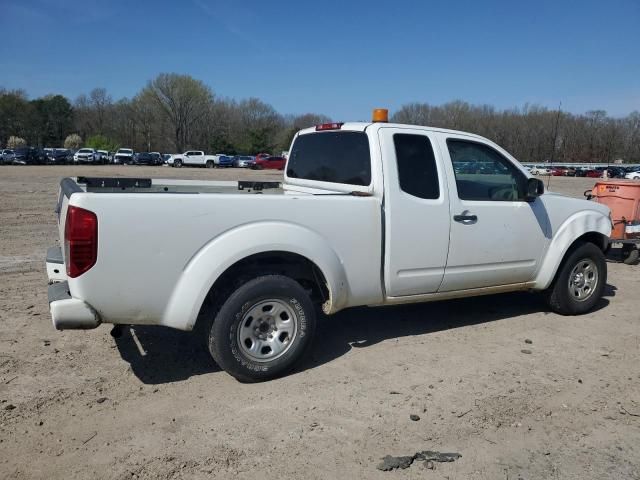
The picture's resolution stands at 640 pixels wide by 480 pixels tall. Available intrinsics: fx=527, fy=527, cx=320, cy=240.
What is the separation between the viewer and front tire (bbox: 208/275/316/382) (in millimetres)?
3777

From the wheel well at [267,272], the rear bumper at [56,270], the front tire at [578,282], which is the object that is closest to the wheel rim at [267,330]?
the wheel well at [267,272]

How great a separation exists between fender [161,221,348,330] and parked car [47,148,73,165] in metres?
60.4

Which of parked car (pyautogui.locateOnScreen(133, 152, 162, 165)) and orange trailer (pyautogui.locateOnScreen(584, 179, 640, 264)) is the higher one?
parked car (pyautogui.locateOnScreen(133, 152, 162, 165))

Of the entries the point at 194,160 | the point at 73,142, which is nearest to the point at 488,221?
the point at 194,160

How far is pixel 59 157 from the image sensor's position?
189 feet

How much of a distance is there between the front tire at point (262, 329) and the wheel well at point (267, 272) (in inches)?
3.7

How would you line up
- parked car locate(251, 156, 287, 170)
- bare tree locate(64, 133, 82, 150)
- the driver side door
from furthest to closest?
bare tree locate(64, 133, 82, 150), parked car locate(251, 156, 287, 170), the driver side door

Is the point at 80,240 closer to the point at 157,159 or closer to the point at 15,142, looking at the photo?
the point at 157,159

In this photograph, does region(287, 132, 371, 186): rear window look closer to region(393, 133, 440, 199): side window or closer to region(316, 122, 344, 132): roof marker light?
region(316, 122, 344, 132): roof marker light

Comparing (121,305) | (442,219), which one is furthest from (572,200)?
(121,305)

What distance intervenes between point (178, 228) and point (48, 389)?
1543mm

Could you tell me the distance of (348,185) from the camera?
4.70 m

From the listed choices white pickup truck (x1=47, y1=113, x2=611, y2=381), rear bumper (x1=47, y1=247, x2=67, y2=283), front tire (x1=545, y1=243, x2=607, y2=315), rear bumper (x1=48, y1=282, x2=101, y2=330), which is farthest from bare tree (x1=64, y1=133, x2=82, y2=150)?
rear bumper (x1=48, y1=282, x2=101, y2=330)

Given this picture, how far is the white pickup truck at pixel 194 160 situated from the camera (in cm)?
6191
